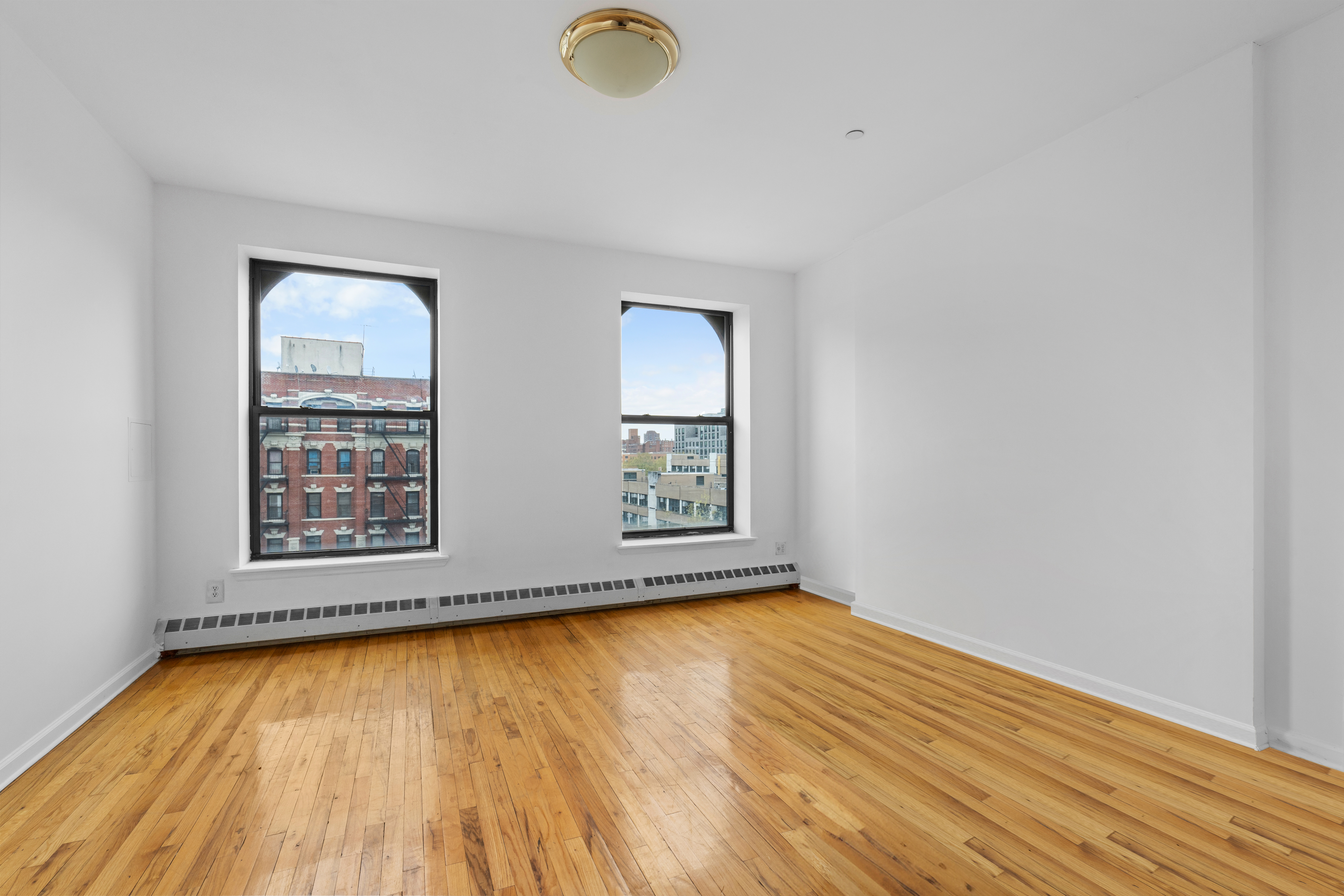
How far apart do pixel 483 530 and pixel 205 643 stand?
65.9 inches

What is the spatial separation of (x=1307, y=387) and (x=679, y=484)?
12.5ft

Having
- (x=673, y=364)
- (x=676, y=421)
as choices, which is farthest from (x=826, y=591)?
(x=673, y=364)

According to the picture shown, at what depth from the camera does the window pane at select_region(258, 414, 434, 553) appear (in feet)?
12.9

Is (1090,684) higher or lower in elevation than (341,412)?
lower

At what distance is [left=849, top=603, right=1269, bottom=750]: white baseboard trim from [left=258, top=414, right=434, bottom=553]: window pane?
3.44 metres

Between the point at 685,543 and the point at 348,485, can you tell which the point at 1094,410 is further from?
the point at 348,485

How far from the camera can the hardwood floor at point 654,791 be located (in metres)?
1.62

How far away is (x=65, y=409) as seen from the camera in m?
2.54

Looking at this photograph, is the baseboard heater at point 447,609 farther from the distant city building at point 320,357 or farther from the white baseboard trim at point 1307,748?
the white baseboard trim at point 1307,748

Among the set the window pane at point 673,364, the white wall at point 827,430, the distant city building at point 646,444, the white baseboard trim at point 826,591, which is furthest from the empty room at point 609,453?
the window pane at point 673,364

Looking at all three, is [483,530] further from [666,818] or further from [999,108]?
[999,108]

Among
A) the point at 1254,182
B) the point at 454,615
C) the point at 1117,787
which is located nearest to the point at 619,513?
the point at 454,615

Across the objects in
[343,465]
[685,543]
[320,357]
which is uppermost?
[320,357]

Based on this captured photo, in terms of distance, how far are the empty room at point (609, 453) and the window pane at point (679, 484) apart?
1.50ft
